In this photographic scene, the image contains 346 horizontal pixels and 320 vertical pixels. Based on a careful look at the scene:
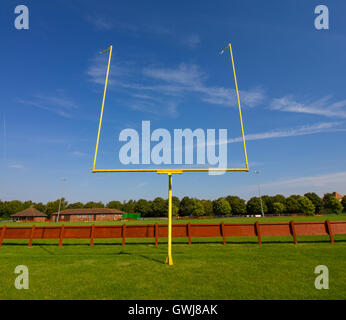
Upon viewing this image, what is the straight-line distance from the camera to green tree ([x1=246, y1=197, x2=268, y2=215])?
327ft

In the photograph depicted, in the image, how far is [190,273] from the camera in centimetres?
627

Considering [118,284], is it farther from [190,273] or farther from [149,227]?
[149,227]

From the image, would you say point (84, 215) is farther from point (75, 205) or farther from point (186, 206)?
point (75, 205)

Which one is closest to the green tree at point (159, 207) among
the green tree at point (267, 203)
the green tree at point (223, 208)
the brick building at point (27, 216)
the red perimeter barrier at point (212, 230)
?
the green tree at point (223, 208)

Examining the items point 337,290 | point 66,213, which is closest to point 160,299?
point 337,290

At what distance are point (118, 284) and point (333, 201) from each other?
11123 cm

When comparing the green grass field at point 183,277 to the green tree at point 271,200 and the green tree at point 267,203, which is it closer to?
the green tree at point 267,203

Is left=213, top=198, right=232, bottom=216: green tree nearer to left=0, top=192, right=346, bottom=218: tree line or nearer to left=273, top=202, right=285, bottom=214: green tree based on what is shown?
left=0, top=192, right=346, bottom=218: tree line

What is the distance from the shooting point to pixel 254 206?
101125 millimetres

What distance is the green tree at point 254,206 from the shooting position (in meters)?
99.6

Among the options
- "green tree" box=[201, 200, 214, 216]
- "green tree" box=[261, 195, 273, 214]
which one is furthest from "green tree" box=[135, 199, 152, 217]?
"green tree" box=[261, 195, 273, 214]

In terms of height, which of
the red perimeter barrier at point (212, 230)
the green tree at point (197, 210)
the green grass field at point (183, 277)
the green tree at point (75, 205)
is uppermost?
the green tree at point (75, 205)

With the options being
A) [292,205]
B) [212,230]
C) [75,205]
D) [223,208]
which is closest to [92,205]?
[75,205]
